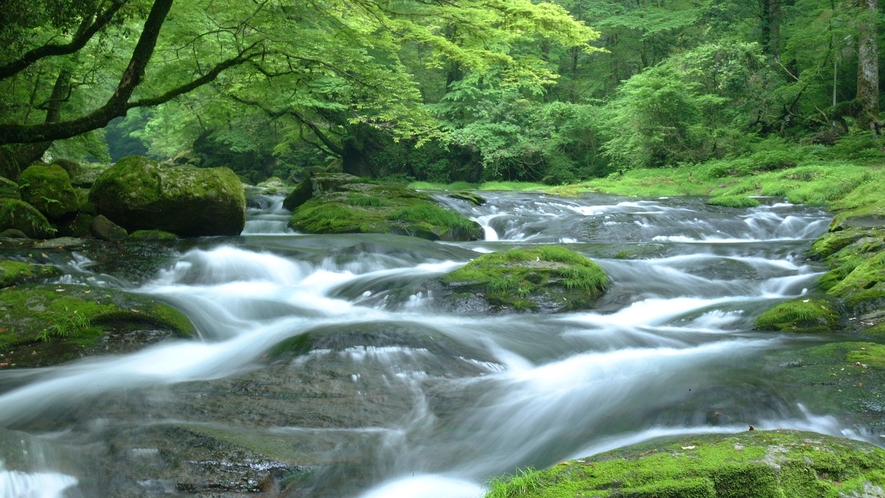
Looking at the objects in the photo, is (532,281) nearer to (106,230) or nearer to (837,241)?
(837,241)

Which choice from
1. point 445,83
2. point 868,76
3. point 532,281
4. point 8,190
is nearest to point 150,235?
point 8,190

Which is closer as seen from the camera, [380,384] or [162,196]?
[380,384]

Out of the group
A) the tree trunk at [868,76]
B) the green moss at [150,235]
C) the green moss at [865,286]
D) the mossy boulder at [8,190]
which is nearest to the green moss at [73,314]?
the green moss at [150,235]

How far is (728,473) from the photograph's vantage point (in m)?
2.28

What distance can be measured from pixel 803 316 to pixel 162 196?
29.9ft

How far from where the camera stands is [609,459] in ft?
8.45

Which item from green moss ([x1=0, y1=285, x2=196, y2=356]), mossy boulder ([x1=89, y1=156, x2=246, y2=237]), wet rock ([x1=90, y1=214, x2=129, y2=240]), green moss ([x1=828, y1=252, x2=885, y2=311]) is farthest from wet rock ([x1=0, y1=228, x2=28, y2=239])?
green moss ([x1=828, y1=252, x2=885, y2=311])

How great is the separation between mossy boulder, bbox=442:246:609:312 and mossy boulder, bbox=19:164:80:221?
6.64 metres

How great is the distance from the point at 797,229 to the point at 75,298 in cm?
1296

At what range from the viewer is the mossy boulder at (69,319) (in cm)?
512

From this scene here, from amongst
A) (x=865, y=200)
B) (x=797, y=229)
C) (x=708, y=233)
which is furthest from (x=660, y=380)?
(x=865, y=200)

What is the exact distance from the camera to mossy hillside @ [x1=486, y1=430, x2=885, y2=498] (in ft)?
7.38

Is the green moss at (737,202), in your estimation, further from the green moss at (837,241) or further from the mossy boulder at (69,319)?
the mossy boulder at (69,319)

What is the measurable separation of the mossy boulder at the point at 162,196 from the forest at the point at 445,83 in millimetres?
938
